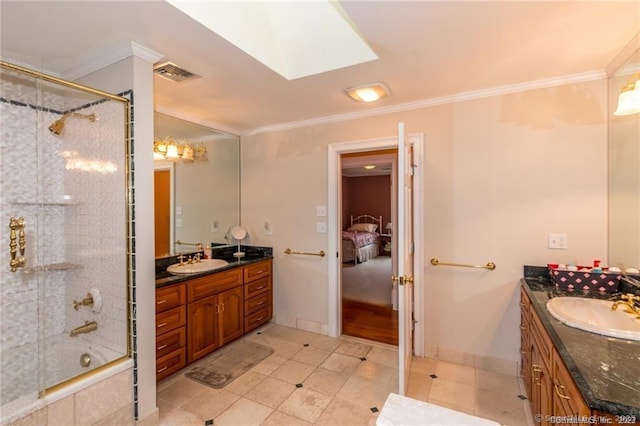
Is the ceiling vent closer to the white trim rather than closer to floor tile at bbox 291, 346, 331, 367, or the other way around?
the white trim

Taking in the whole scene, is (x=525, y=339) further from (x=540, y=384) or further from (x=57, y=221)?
(x=57, y=221)

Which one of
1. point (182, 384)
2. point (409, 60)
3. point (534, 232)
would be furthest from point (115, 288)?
point (534, 232)

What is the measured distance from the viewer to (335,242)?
3.23 m

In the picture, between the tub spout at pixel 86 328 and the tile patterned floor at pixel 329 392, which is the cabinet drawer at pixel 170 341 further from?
the tub spout at pixel 86 328

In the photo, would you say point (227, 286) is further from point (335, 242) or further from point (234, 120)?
point (234, 120)

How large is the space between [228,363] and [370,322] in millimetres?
1708

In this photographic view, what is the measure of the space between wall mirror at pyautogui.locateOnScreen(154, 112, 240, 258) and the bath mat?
107 centimetres

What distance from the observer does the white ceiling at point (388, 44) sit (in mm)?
1505

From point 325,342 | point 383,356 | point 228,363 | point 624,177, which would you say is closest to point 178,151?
point 228,363

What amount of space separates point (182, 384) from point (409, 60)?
2917 millimetres

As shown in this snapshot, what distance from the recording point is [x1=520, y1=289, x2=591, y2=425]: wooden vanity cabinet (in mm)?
1110

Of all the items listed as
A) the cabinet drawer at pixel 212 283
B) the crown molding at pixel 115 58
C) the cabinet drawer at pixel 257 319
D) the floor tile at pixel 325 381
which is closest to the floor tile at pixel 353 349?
the floor tile at pixel 325 381

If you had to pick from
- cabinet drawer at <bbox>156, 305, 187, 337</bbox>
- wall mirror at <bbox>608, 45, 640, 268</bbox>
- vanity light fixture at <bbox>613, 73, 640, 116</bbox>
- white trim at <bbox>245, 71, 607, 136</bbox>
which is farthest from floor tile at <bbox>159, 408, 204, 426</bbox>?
vanity light fixture at <bbox>613, 73, 640, 116</bbox>

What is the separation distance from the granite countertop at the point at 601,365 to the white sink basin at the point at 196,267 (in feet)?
8.26
